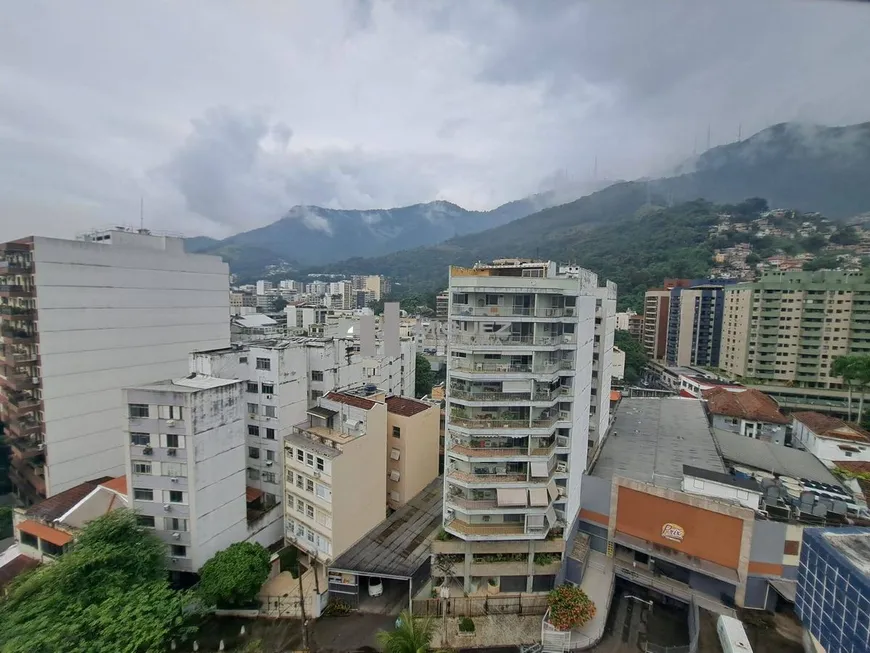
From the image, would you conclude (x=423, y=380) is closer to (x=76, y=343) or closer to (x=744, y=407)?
(x=744, y=407)

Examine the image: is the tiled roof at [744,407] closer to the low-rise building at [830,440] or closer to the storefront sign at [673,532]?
the low-rise building at [830,440]

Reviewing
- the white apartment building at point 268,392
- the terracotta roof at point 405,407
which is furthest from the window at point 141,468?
the terracotta roof at point 405,407

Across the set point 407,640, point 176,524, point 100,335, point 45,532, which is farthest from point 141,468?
point 100,335

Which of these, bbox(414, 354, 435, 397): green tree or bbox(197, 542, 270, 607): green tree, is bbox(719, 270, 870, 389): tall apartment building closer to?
bbox(414, 354, 435, 397): green tree

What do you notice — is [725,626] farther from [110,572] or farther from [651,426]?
[110,572]

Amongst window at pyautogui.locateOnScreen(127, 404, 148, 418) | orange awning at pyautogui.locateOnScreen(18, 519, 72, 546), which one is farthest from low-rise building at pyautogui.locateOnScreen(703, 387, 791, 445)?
orange awning at pyautogui.locateOnScreen(18, 519, 72, 546)

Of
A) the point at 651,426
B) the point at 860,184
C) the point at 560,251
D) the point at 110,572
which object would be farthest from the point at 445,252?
the point at 110,572

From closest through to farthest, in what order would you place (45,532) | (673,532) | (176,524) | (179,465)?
(179,465) → (176,524) → (673,532) → (45,532)
